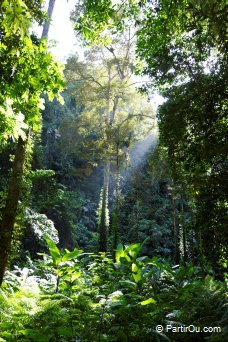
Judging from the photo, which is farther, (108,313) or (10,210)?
(10,210)

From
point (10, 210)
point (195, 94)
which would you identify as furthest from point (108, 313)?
point (195, 94)

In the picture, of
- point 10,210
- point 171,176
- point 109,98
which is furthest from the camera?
point 109,98

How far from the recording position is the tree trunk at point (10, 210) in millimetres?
6871

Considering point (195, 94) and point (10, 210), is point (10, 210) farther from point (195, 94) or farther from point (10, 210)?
point (195, 94)

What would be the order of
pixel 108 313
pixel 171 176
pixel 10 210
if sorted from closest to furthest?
1. pixel 108 313
2. pixel 10 210
3. pixel 171 176

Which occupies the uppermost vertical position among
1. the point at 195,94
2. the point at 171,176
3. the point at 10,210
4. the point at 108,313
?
the point at 195,94

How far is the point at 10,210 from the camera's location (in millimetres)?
7223

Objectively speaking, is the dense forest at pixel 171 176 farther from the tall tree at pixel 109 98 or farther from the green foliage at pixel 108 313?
the tall tree at pixel 109 98

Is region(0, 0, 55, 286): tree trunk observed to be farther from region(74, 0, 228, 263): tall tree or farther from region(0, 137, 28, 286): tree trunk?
region(74, 0, 228, 263): tall tree

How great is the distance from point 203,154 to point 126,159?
14206 millimetres

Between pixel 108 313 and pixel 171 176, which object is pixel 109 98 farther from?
pixel 108 313

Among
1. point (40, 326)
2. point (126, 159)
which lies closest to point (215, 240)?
point (40, 326)

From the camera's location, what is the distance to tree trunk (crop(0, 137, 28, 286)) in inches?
271

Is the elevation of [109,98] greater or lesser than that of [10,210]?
greater
